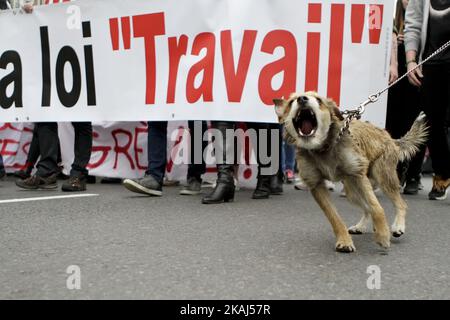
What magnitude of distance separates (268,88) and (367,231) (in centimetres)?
197

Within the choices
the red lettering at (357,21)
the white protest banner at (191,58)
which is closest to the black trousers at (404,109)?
the white protest banner at (191,58)

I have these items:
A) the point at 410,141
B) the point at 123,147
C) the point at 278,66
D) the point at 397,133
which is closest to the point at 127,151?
the point at 123,147

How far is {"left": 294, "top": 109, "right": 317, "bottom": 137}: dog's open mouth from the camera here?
317 centimetres

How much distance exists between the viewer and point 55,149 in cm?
616

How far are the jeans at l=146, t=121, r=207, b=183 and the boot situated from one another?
2.16ft

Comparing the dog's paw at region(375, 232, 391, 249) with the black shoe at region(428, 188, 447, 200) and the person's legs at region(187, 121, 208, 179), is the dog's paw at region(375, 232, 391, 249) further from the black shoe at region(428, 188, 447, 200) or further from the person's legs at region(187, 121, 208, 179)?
the person's legs at region(187, 121, 208, 179)

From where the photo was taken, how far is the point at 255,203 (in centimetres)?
505

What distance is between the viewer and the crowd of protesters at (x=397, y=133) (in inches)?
207

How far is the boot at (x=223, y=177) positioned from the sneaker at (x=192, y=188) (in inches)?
23.5

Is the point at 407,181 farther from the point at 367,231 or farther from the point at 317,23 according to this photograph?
the point at 367,231

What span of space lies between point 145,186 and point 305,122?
8.41 ft

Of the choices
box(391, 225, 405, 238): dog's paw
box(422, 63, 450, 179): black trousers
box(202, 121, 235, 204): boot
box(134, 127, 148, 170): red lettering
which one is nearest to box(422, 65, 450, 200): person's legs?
box(422, 63, 450, 179): black trousers

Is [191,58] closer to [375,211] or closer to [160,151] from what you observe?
[160,151]

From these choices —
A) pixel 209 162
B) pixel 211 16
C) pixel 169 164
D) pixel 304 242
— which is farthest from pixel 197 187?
pixel 304 242
